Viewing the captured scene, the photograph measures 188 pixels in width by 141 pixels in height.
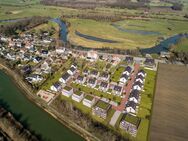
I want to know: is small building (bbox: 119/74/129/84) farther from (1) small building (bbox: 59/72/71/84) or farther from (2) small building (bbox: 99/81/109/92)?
(1) small building (bbox: 59/72/71/84)

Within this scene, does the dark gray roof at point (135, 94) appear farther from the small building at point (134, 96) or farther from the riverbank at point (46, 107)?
the riverbank at point (46, 107)

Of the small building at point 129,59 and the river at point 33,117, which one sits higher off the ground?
the small building at point 129,59

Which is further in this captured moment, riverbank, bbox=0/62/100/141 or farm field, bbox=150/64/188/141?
riverbank, bbox=0/62/100/141

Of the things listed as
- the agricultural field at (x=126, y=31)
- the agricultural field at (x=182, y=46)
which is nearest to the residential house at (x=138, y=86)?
the agricultural field at (x=126, y=31)

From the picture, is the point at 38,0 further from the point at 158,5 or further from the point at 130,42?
the point at 130,42

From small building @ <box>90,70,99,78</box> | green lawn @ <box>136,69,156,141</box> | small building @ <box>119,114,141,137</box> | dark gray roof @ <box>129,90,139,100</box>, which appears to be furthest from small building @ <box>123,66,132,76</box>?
small building @ <box>119,114,141,137</box>

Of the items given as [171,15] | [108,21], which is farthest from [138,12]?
[108,21]
